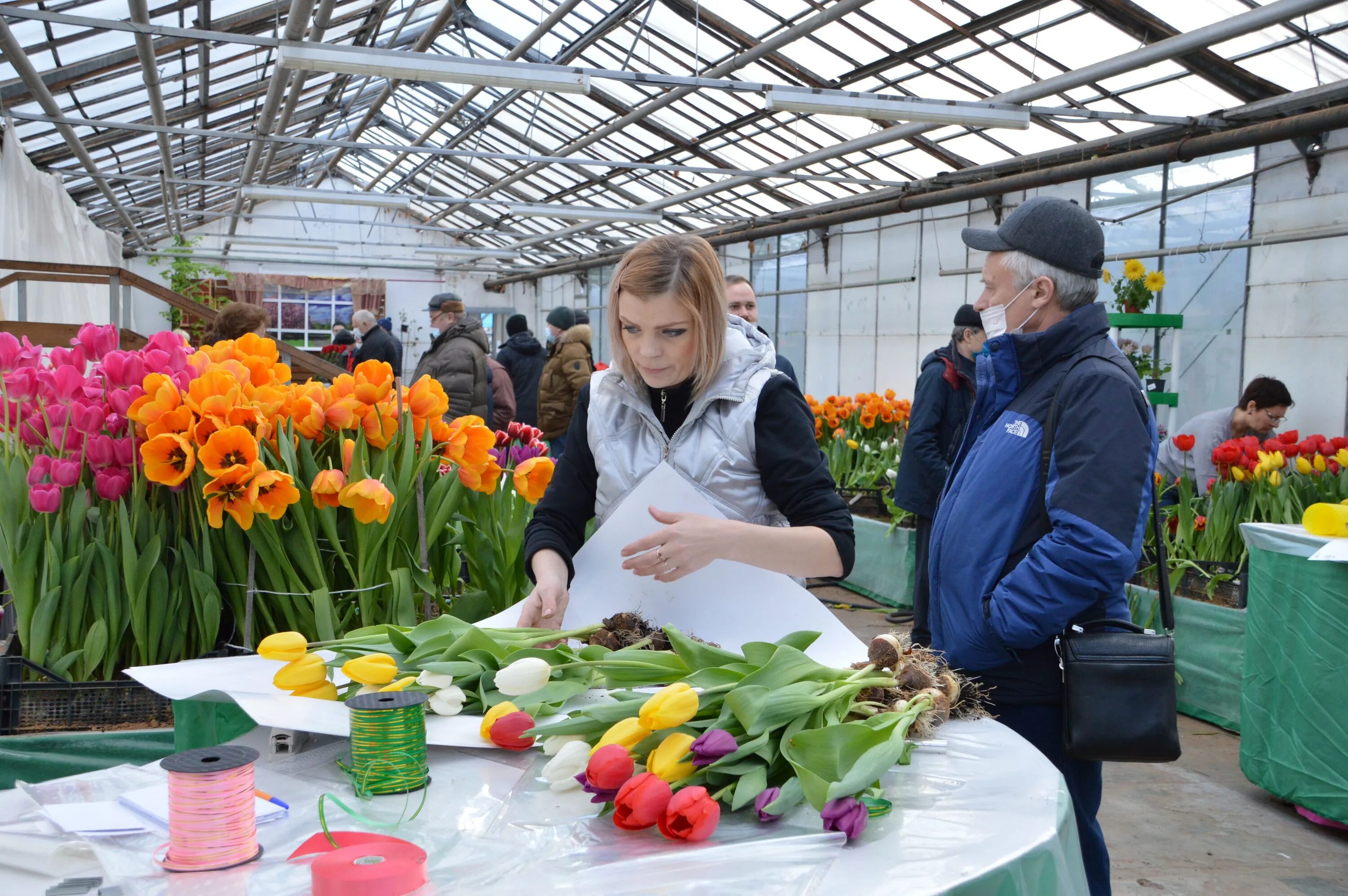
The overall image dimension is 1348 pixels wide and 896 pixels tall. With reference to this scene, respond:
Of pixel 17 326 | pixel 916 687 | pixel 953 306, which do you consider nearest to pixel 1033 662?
pixel 916 687

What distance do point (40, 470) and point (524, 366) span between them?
5.25 metres

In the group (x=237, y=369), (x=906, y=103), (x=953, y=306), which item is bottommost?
(x=237, y=369)

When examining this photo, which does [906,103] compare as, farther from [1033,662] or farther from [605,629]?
[605,629]

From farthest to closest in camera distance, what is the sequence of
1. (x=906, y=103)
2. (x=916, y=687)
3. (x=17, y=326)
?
(x=906, y=103) < (x=17, y=326) < (x=916, y=687)

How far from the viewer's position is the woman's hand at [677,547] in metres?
1.16

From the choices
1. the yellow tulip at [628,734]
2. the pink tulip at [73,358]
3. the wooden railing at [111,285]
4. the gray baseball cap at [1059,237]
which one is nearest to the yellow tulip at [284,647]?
the yellow tulip at [628,734]

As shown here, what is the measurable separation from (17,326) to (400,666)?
3.83 metres

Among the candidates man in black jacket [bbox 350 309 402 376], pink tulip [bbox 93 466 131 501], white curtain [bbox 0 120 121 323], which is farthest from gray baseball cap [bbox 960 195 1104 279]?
white curtain [bbox 0 120 121 323]

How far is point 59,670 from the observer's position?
1.34 m

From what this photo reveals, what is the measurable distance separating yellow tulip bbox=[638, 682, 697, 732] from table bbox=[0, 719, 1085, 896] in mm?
81

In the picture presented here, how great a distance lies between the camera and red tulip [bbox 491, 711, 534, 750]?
896 mm

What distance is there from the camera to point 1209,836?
2779mm

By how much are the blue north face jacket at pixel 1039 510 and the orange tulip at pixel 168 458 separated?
109 cm

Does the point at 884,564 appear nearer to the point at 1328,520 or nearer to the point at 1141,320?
the point at 1141,320
